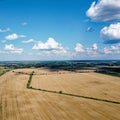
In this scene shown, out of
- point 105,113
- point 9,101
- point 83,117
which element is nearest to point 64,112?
point 83,117

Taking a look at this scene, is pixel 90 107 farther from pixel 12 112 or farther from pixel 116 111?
pixel 12 112

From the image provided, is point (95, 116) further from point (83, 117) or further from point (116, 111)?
point (116, 111)

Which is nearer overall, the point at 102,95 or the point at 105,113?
the point at 105,113

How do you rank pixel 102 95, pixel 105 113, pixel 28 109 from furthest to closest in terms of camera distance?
pixel 102 95, pixel 28 109, pixel 105 113

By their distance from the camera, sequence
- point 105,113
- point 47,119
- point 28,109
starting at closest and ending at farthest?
point 47,119
point 105,113
point 28,109

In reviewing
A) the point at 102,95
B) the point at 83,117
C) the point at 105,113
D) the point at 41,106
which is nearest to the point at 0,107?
the point at 41,106

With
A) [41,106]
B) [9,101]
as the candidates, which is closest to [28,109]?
[41,106]

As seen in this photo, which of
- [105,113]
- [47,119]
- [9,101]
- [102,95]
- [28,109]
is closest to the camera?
[47,119]

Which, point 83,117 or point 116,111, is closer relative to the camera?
point 83,117
